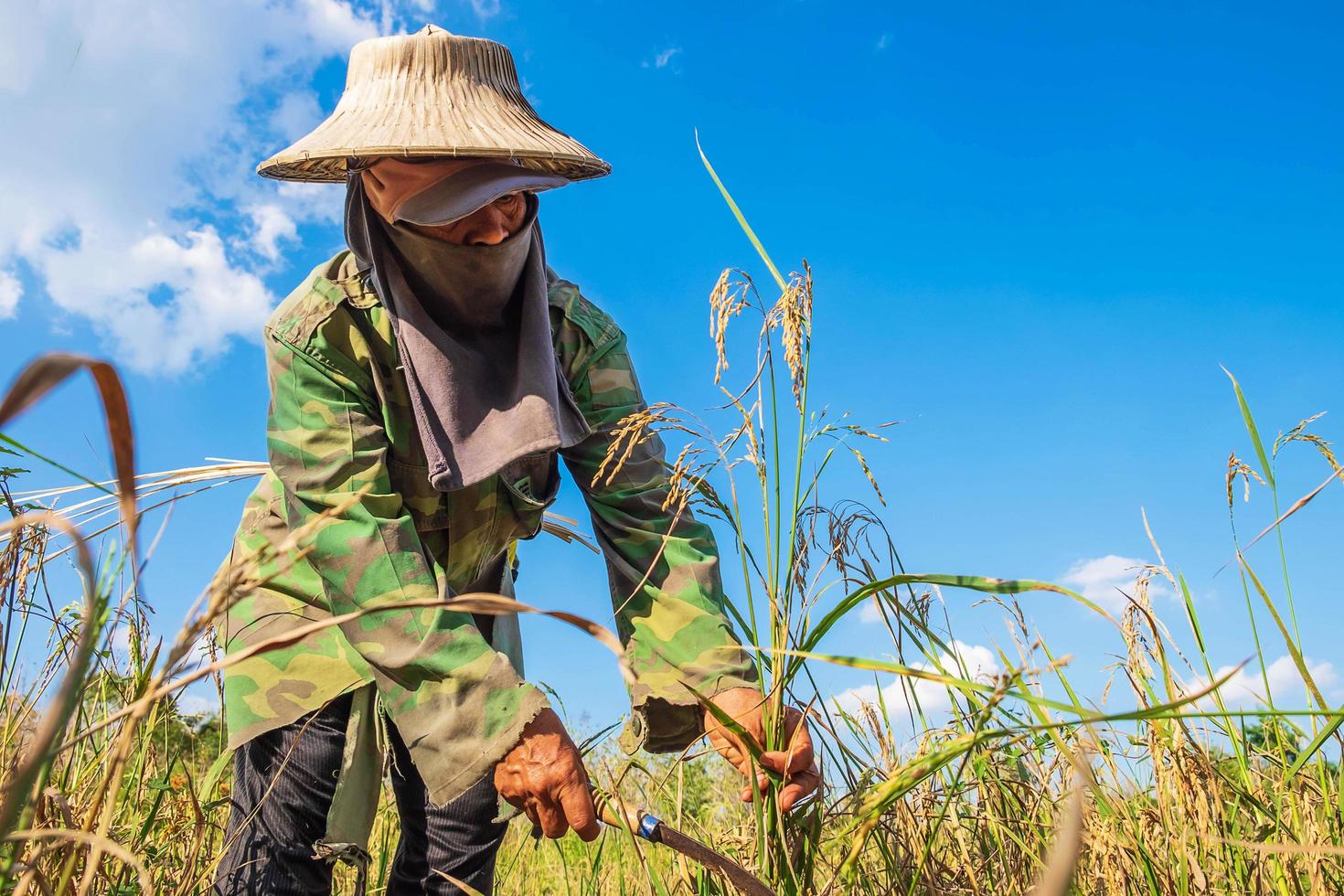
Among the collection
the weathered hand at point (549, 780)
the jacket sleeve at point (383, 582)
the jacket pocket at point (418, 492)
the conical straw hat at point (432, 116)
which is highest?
the conical straw hat at point (432, 116)

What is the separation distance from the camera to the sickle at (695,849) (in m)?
1.63

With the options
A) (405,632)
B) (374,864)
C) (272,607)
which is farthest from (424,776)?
(374,864)

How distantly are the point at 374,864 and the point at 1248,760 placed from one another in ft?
9.20

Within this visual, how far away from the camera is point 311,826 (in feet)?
8.61

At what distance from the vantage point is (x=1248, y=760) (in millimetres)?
2119

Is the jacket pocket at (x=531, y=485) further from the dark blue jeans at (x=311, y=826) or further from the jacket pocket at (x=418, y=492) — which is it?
the dark blue jeans at (x=311, y=826)

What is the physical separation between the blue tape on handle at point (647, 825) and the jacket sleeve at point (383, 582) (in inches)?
13.3

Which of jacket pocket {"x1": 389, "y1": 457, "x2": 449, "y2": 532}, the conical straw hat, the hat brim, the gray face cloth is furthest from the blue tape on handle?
the conical straw hat

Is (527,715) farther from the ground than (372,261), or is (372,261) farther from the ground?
(372,261)

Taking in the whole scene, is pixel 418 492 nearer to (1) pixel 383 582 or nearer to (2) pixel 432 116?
(1) pixel 383 582

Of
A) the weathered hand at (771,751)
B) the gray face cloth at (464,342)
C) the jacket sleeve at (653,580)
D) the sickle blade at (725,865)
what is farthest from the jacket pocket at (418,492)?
the sickle blade at (725,865)

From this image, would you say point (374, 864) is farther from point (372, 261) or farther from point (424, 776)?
point (372, 261)

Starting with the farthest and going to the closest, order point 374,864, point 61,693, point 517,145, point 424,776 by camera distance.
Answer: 1. point 374,864
2. point 517,145
3. point 424,776
4. point 61,693

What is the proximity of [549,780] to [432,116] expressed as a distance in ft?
4.90
